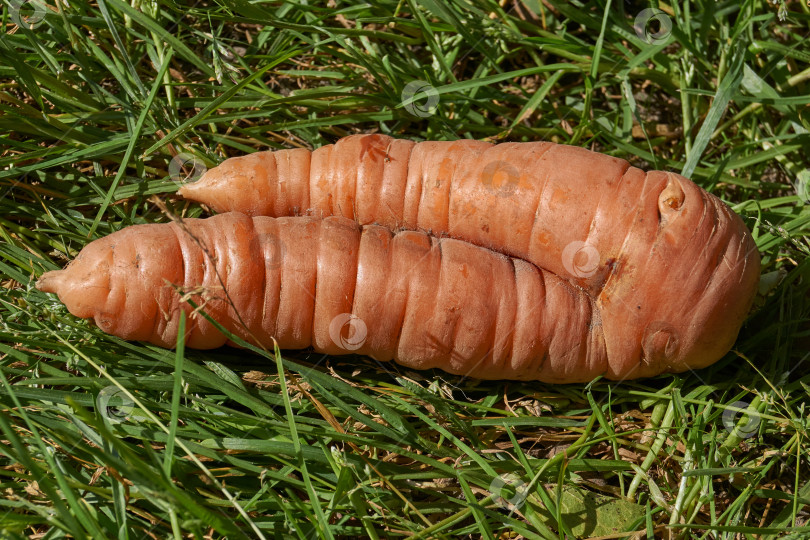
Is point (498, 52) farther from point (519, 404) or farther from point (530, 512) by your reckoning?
point (530, 512)

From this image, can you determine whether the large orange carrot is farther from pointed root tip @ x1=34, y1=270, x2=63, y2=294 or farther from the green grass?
the green grass

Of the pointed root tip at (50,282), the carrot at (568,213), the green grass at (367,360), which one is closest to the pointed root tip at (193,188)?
the carrot at (568,213)

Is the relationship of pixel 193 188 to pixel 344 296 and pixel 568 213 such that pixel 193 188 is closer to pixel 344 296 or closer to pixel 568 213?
pixel 344 296

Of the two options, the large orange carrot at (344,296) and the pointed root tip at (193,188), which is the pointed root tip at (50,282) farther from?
the pointed root tip at (193,188)

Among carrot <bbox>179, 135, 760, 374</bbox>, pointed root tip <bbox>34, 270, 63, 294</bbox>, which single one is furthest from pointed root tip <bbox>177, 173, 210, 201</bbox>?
pointed root tip <bbox>34, 270, 63, 294</bbox>

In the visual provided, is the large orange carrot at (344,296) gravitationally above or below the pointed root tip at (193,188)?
below

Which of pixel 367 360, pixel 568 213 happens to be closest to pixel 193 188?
pixel 367 360
